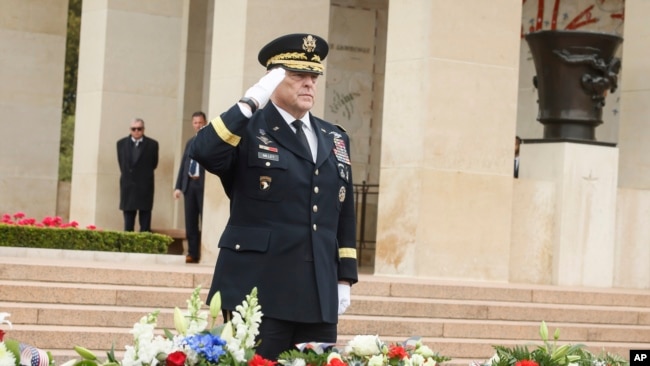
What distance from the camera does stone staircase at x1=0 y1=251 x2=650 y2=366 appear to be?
406 inches

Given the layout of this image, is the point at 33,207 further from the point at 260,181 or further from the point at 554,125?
the point at 260,181

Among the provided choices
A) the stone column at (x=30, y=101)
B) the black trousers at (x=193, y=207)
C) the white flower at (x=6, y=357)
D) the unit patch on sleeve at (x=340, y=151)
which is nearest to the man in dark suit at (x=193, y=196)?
the black trousers at (x=193, y=207)

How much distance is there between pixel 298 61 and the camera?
19.3ft

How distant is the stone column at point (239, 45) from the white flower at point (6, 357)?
473 inches

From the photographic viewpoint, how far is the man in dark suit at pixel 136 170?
60.4 ft

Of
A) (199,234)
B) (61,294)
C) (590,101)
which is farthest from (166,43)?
(61,294)

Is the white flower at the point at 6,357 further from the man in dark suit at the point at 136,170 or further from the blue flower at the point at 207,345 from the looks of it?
the man in dark suit at the point at 136,170

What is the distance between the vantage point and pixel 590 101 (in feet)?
50.1

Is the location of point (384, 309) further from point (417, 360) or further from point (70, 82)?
point (70, 82)

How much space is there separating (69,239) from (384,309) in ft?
15.5

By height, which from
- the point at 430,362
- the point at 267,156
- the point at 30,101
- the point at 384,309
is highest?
the point at 30,101

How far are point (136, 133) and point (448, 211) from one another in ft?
17.2

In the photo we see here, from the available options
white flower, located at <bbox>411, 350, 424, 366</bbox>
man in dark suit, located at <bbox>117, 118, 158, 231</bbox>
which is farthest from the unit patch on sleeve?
man in dark suit, located at <bbox>117, 118, 158, 231</bbox>

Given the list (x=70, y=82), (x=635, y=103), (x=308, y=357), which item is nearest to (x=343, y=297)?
(x=308, y=357)
